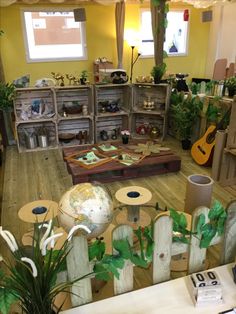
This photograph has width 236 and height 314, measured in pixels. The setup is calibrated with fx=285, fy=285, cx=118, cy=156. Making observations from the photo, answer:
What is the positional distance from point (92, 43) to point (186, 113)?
4.26 m

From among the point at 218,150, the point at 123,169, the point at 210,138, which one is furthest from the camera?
the point at 210,138

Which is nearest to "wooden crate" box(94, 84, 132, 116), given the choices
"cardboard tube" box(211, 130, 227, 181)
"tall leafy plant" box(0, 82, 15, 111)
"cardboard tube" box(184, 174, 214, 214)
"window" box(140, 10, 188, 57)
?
"tall leafy plant" box(0, 82, 15, 111)

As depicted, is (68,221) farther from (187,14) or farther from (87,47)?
(187,14)

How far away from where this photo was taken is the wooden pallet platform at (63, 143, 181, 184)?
126 inches

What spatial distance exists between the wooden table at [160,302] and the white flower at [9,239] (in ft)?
1.18

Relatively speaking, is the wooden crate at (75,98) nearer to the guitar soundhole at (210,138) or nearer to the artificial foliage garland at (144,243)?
the guitar soundhole at (210,138)

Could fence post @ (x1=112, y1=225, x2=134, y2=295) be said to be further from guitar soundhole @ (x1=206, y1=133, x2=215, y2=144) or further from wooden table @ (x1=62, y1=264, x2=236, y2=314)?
guitar soundhole @ (x1=206, y1=133, x2=215, y2=144)

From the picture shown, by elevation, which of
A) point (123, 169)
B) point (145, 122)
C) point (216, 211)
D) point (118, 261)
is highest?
point (216, 211)

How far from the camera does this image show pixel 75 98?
4.81m

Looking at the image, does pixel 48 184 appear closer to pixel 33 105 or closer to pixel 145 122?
pixel 33 105

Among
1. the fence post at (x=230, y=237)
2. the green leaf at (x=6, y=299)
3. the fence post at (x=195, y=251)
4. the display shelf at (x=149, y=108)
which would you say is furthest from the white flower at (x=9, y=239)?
the display shelf at (x=149, y=108)

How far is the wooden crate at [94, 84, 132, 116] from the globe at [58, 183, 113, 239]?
3.46 meters

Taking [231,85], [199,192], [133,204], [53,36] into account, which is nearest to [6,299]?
[133,204]

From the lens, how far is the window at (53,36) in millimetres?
7004
